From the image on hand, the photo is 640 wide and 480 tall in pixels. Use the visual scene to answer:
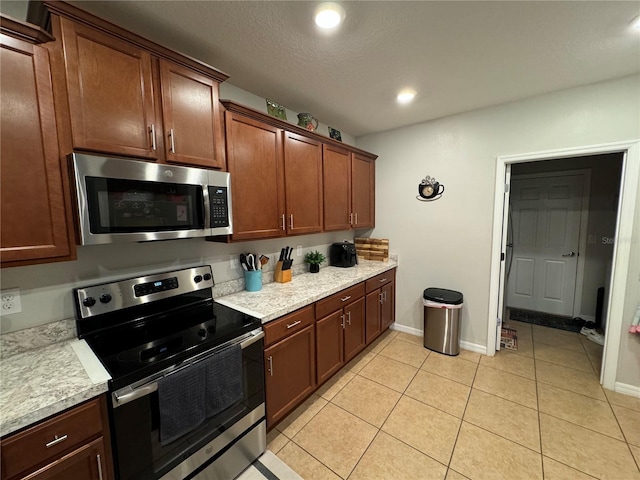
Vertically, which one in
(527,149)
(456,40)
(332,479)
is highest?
(456,40)

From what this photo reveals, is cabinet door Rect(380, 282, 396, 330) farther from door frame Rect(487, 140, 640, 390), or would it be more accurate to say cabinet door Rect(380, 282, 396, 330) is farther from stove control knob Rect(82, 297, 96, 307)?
stove control knob Rect(82, 297, 96, 307)

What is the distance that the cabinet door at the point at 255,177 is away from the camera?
1.85m

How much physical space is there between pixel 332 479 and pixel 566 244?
420 centimetres

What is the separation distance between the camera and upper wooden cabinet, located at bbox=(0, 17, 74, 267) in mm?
1030

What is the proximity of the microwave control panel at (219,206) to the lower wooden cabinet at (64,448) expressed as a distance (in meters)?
1.01

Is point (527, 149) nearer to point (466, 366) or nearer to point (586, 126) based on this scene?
point (586, 126)

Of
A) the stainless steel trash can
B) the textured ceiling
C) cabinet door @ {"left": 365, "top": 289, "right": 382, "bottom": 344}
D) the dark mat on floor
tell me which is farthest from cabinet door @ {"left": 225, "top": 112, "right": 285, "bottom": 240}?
the dark mat on floor

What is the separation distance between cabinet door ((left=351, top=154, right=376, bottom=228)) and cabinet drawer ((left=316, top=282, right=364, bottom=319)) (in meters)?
0.86

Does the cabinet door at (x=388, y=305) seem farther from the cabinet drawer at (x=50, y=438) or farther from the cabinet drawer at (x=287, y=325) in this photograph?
the cabinet drawer at (x=50, y=438)

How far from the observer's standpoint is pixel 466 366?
8.74ft

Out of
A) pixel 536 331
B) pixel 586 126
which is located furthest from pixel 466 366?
pixel 586 126

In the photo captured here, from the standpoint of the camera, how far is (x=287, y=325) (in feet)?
6.05

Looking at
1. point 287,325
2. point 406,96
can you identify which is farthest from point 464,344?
point 406,96

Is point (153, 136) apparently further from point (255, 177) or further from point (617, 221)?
point (617, 221)
